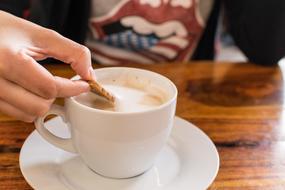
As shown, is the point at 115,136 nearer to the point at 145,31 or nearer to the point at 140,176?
the point at 140,176

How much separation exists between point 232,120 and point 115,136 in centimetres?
26

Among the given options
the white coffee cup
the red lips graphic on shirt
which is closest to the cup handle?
the white coffee cup

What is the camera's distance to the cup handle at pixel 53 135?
1.61ft

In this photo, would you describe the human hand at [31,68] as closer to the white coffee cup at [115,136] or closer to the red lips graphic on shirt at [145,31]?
the white coffee cup at [115,136]

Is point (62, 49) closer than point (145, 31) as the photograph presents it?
Yes

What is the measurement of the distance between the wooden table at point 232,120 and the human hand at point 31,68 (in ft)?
0.32

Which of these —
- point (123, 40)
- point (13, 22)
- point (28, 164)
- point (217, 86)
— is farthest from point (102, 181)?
point (123, 40)

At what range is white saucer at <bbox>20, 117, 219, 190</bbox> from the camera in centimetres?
47

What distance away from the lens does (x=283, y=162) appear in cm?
56

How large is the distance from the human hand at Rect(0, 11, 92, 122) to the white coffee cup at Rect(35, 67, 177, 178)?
0.09 ft

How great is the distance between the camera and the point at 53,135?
506mm

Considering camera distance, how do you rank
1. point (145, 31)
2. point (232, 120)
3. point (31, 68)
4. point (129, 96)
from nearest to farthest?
point (31, 68) < point (129, 96) < point (232, 120) < point (145, 31)

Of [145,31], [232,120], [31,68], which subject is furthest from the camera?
[145,31]

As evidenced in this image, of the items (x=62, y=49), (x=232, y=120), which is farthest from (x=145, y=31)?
(x=62, y=49)
